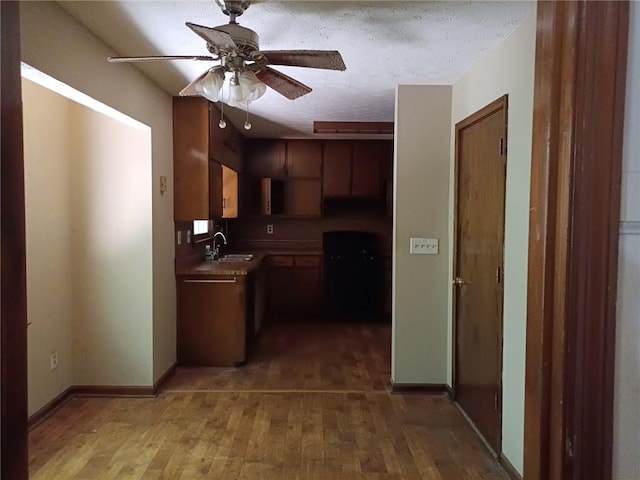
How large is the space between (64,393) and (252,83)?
8.68ft

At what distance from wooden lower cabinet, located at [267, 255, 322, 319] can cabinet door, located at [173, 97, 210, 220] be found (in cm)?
232

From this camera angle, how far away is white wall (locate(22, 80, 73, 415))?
9.79ft

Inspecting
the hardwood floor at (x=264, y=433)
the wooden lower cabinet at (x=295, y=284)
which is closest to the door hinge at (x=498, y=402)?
the hardwood floor at (x=264, y=433)

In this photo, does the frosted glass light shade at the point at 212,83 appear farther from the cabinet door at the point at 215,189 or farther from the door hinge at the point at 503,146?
the cabinet door at the point at 215,189

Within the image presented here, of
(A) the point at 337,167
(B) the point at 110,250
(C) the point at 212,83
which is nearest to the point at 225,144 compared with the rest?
(B) the point at 110,250

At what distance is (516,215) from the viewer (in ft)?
7.97

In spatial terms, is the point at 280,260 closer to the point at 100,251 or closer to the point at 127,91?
the point at 100,251

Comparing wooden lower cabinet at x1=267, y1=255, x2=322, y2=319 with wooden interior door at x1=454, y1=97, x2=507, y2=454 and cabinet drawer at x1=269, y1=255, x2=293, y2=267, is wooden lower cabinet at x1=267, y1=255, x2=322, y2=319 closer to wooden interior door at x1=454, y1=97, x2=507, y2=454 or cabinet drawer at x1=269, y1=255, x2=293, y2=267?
cabinet drawer at x1=269, y1=255, x2=293, y2=267

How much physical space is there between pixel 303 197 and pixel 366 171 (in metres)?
0.93

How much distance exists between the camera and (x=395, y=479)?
2.46 meters

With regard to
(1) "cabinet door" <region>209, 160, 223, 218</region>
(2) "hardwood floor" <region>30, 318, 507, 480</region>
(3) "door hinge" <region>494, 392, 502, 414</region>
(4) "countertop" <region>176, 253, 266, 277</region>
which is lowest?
(2) "hardwood floor" <region>30, 318, 507, 480</region>

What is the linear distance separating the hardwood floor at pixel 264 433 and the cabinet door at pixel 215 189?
1.42 metres

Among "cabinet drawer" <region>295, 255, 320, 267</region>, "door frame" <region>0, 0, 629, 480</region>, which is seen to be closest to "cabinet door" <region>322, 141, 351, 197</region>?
"cabinet drawer" <region>295, 255, 320, 267</region>

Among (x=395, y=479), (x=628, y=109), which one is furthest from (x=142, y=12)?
(x=395, y=479)
